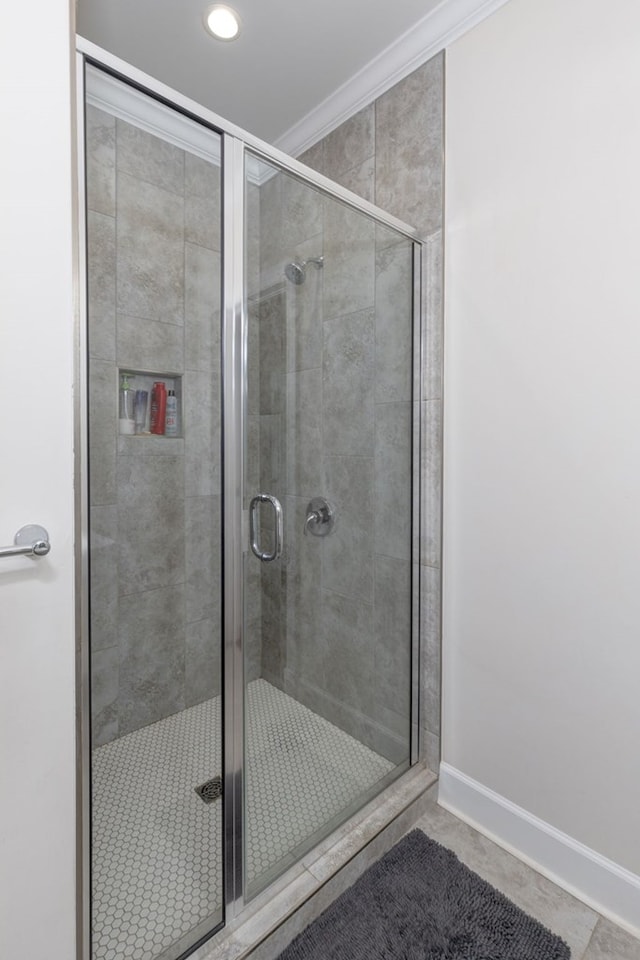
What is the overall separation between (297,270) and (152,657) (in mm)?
→ 1287

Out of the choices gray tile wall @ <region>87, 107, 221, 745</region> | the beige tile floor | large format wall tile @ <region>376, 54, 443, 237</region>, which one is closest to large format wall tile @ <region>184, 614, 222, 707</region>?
gray tile wall @ <region>87, 107, 221, 745</region>

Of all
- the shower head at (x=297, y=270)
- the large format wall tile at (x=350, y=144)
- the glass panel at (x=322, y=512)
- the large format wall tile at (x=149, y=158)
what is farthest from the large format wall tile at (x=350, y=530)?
the large format wall tile at (x=350, y=144)

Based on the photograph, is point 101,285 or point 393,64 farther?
point 393,64

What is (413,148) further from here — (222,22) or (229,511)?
(229,511)

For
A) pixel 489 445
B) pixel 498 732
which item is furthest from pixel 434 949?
pixel 489 445

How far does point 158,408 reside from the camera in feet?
4.75

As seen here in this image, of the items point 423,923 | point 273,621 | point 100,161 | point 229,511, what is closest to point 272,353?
point 229,511

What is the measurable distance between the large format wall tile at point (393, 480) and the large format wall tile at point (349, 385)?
0.05 metres

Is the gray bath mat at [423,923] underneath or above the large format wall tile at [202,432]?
underneath

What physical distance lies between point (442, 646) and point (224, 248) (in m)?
1.33

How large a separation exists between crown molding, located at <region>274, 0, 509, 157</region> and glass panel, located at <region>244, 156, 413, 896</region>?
1.95 feet

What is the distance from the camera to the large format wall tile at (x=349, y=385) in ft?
4.52

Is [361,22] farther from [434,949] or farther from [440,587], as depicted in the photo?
[434,949]

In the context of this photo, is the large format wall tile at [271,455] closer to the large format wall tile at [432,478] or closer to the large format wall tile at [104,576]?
the large format wall tile at [104,576]
